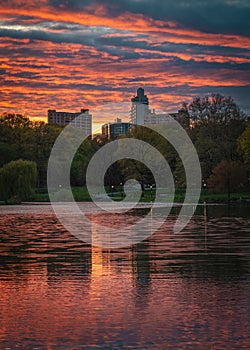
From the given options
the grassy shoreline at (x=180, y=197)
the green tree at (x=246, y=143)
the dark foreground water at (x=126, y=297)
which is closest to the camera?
the dark foreground water at (x=126, y=297)

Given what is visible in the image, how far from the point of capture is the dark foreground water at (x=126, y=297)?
11.3 meters

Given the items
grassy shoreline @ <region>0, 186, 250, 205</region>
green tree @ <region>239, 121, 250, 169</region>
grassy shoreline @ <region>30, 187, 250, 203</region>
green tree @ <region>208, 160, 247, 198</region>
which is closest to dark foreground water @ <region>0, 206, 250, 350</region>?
grassy shoreline @ <region>0, 186, 250, 205</region>

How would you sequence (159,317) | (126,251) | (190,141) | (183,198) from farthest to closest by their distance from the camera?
(190,141) < (183,198) < (126,251) < (159,317)

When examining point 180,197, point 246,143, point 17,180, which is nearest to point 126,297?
point 17,180

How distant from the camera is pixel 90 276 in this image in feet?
61.0

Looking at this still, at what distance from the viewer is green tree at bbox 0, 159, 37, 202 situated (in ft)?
274

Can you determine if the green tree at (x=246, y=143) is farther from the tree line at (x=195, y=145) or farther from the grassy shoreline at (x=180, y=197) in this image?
the grassy shoreline at (x=180, y=197)

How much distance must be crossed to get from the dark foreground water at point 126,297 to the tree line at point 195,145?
2428 inches

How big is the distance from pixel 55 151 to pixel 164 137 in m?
23.2

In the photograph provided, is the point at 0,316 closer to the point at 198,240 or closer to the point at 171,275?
the point at 171,275

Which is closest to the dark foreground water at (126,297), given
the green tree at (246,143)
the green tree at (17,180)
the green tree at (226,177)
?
the green tree at (17,180)

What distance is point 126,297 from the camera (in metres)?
15.0

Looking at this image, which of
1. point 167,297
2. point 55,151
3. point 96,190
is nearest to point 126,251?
point 167,297

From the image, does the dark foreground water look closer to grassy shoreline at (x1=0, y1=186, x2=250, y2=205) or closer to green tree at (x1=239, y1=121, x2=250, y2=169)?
grassy shoreline at (x1=0, y1=186, x2=250, y2=205)
